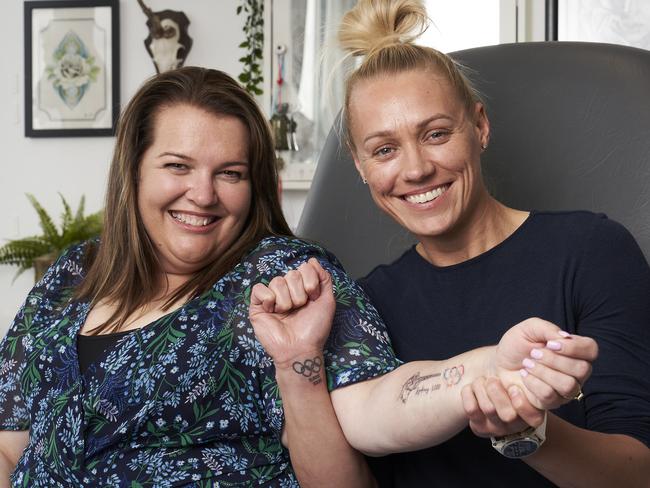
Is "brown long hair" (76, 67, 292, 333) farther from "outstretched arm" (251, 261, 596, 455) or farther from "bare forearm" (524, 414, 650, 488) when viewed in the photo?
"bare forearm" (524, 414, 650, 488)

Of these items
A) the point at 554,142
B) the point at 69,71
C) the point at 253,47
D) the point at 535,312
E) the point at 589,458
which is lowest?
the point at 589,458

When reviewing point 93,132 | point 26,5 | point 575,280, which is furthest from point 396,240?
point 26,5

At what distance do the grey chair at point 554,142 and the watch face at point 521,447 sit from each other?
584 mm

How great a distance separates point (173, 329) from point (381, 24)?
22.1 inches

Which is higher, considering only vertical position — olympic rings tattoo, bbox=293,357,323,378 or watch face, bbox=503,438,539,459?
olympic rings tattoo, bbox=293,357,323,378

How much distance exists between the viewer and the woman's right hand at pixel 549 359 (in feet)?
2.26

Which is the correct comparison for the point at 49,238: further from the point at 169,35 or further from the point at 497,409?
the point at 497,409

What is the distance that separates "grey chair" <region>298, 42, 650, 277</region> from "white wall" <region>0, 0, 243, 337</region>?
8.60ft

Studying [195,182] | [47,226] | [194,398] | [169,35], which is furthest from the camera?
[169,35]

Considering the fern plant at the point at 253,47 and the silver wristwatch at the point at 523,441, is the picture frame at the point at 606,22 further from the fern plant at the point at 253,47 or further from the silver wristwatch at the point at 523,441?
the silver wristwatch at the point at 523,441

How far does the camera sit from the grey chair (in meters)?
1.33

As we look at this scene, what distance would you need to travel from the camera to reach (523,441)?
2.62 ft

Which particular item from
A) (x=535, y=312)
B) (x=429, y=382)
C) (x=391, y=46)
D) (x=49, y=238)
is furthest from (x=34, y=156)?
(x=429, y=382)

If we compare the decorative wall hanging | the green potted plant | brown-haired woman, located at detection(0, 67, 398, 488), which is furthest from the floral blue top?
the decorative wall hanging
